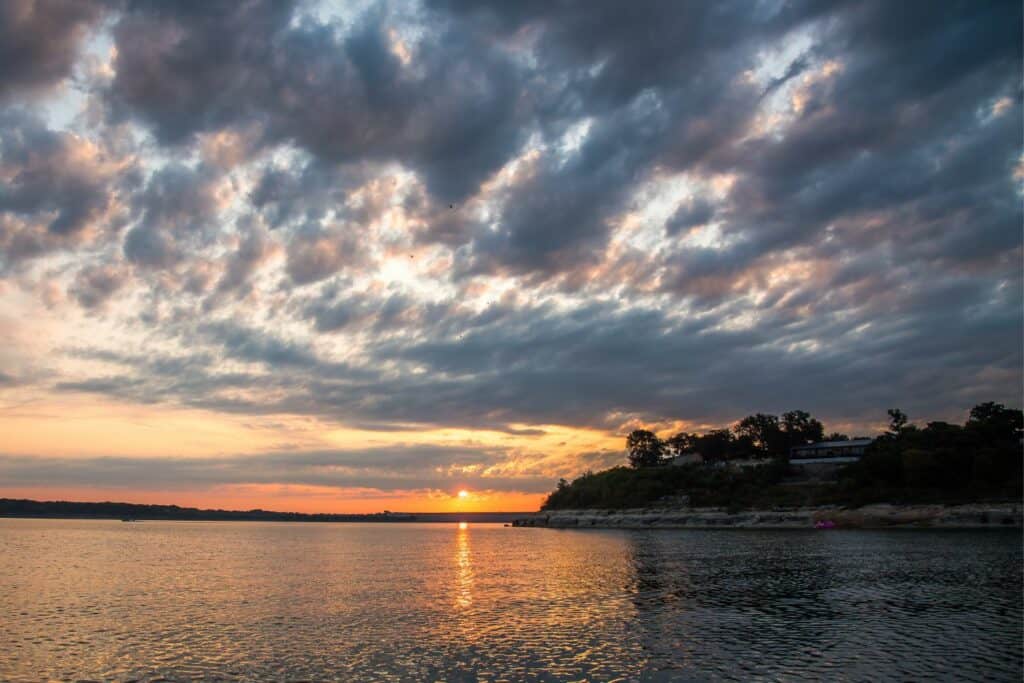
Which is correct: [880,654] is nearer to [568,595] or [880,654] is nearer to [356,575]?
[568,595]

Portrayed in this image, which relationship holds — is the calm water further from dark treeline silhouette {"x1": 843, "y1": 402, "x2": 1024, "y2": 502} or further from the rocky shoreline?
dark treeline silhouette {"x1": 843, "y1": 402, "x2": 1024, "y2": 502}

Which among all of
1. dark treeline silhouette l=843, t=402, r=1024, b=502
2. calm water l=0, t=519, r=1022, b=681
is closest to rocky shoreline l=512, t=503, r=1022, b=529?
dark treeline silhouette l=843, t=402, r=1024, b=502

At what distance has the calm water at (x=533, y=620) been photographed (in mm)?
34969

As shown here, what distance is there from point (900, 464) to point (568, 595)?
15999 cm

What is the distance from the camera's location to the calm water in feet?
115

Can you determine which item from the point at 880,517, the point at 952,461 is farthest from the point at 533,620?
the point at 952,461

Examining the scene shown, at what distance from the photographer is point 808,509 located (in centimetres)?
18300

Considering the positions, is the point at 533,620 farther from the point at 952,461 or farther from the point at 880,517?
the point at 952,461

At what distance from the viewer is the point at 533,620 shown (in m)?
49.4

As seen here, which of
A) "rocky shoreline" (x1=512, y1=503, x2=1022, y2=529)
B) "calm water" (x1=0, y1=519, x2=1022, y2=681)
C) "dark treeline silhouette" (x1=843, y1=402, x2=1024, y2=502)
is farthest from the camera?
"dark treeline silhouette" (x1=843, y1=402, x2=1024, y2=502)

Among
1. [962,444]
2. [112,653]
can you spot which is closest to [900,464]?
[962,444]

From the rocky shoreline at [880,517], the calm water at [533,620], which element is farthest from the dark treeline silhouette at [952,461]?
the calm water at [533,620]

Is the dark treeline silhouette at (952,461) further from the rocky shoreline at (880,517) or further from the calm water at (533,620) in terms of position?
the calm water at (533,620)

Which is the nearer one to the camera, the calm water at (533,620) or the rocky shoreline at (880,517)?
the calm water at (533,620)
